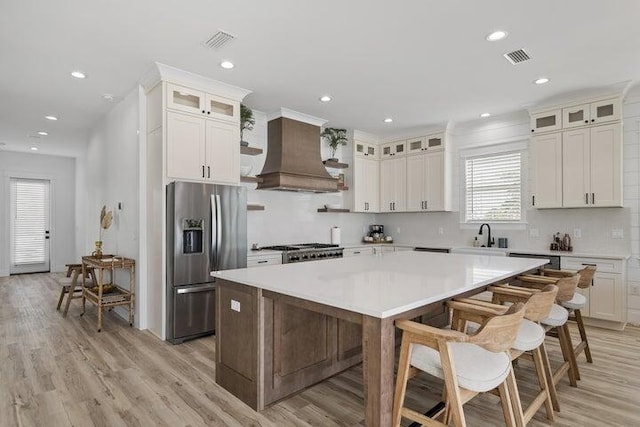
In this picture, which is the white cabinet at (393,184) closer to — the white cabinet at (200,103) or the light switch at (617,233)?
the light switch at (617,233)

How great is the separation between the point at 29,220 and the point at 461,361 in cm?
1003

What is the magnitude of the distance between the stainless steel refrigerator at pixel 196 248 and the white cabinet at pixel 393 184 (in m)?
3.34

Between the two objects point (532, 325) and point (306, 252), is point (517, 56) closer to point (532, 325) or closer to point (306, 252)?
point (532, 325)

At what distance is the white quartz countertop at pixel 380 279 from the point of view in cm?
179

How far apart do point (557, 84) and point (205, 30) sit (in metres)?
3.90

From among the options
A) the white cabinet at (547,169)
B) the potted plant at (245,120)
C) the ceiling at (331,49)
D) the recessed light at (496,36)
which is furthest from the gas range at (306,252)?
the recessed light at (496,36)

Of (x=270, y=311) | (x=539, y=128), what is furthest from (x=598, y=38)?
(x=270, y=311)

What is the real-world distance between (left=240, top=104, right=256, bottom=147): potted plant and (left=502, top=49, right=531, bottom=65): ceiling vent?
3.10 m

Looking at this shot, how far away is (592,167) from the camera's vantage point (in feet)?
14.6

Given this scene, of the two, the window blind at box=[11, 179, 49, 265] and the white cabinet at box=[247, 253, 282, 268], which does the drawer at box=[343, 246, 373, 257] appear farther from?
the window blind at box=[11, 179, 49, 265]

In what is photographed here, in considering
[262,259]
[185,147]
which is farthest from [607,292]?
[185,147]

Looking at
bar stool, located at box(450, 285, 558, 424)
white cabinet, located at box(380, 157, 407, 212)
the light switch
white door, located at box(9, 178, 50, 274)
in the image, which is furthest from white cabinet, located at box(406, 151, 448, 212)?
white door, located at box(9, 178, 50, 274)

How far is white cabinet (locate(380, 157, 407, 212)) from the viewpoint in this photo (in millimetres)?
6512

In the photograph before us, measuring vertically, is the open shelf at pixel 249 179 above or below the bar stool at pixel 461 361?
above
